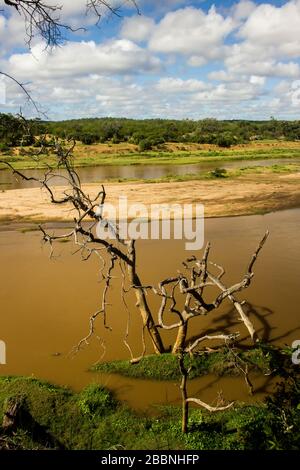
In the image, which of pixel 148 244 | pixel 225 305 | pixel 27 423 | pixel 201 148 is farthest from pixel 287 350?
pixel 201 148

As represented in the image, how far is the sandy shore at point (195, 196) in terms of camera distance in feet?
69.4

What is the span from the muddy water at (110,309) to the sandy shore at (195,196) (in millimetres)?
4469

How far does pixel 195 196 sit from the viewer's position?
80.0ft

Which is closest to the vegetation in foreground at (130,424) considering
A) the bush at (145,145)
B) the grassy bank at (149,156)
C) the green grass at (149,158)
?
the grassy bank at (149,156)

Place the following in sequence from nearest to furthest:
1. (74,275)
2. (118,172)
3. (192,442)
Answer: (192,442) < (74,275) < (118,172)

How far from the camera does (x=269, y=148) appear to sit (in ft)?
202

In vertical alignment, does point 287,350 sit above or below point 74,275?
above

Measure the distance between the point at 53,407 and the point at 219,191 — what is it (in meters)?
20.9

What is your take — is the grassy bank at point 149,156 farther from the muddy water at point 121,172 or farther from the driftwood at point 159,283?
the driftwood at point 159,283

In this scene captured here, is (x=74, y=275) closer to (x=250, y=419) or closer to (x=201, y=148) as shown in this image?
(x=250, y=419)

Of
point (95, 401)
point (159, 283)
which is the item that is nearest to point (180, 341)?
point (159, 283)

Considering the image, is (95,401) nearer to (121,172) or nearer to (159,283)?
(159,283)

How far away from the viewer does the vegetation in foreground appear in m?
5.04
